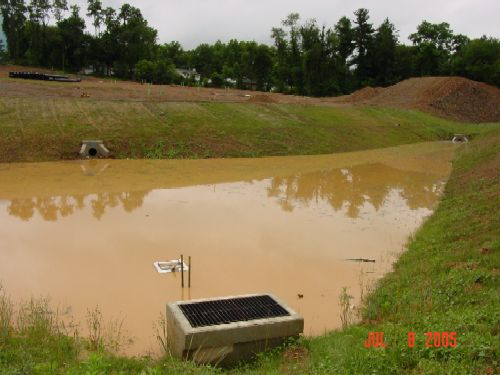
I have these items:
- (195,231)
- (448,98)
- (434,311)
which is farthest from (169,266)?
(448,98)

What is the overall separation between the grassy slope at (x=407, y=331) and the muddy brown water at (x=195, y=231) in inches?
37.2

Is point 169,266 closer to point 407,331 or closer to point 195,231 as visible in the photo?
point 195,231

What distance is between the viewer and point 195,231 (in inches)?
510

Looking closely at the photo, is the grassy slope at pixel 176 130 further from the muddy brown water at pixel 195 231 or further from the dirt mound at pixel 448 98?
the dirt mound at pixel 448 98

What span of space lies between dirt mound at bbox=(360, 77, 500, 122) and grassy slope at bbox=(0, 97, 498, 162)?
41.0 feet

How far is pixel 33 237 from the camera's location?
40.2 ft

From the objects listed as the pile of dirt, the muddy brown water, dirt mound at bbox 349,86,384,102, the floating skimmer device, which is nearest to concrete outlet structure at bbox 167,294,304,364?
the muddy brown water

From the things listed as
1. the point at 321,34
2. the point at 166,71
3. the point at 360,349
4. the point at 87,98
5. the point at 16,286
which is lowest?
the point at 16,286

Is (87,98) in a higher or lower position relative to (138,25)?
lower

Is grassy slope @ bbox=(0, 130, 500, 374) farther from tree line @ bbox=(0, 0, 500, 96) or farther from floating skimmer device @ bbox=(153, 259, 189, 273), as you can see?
tree line @ bbox=(0, 0, 500, 96)

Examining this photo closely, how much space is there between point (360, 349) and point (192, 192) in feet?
43.6

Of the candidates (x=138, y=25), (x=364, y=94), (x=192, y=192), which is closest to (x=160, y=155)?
(x=192, y=192)

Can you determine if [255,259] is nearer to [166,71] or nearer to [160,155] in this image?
[160,155]

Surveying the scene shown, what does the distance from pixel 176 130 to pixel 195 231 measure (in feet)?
54.4
